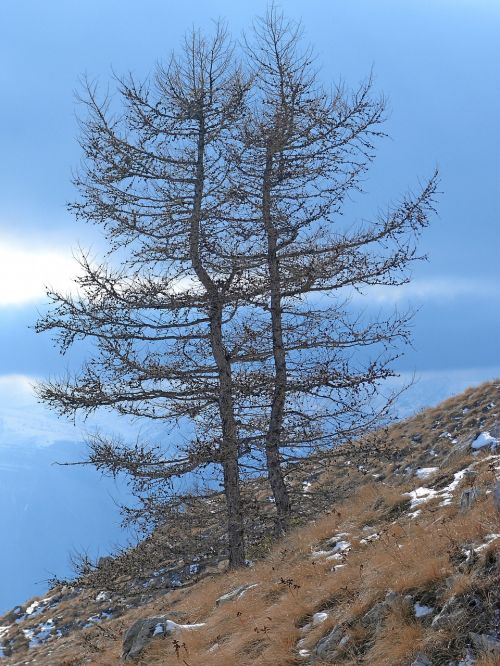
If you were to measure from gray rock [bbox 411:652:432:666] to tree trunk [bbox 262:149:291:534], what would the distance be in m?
8.23

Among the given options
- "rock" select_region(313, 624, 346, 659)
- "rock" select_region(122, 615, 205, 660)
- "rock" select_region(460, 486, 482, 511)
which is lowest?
"rock" select_region(313, 624, 346, 659)

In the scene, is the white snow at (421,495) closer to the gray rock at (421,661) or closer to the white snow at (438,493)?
the white snow at (438,493)

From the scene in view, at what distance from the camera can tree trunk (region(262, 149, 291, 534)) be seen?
13.5m

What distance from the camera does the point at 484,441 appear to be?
12.7 m

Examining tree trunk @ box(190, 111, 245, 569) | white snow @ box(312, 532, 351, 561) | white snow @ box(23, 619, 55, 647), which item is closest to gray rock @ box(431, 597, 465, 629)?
white snow @ box(312, 532, 351, 561)

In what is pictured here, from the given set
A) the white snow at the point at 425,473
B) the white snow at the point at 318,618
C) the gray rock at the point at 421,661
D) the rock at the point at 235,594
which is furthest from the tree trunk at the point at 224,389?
the gray rock at the point at 421,661

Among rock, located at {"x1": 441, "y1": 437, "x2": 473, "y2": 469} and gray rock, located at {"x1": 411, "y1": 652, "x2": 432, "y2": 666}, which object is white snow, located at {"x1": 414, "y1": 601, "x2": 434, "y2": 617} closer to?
gray rock, located at {"x1": 411, "y1": 652, "x2": 432, "y2": 666}

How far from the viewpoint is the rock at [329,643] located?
6121 mm

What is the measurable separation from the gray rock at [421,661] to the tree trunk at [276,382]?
823cm

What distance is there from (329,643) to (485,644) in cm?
173

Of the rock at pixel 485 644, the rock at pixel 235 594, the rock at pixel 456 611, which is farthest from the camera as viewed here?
the rock at pixel 235 594

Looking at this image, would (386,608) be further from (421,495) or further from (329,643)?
(421,495)

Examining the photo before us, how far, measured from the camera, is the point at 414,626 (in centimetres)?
562

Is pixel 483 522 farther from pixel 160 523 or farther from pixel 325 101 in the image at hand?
pixel 325 101
